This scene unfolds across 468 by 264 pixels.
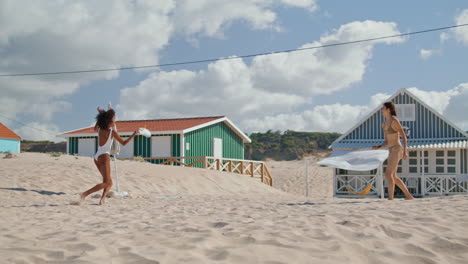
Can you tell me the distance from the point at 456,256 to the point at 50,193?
8.26 metres

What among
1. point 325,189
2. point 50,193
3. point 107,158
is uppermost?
point 107,158

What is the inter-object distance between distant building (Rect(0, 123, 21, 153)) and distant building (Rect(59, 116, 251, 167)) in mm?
6676

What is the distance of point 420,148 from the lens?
1702 centimetres

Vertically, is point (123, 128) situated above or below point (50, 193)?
above

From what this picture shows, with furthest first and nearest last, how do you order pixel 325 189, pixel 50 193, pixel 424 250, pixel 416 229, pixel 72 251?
pixel 325 189 < pixel 50 193 < pixel 416 229 < pixel 72 251 < pixel 424 250

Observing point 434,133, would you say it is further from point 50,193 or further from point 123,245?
point 123,245

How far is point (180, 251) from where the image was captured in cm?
323

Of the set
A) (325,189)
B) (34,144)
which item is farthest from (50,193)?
(34,144)

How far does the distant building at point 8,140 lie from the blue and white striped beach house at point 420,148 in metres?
23.2

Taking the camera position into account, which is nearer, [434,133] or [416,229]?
[416,229]

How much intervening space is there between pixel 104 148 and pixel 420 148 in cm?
1395

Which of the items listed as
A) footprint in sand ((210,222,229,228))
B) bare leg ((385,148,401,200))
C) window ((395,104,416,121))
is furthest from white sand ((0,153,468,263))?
window ((395,104,416,121))

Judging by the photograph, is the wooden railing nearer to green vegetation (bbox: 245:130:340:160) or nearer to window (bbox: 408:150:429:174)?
window (bbox: 408:150:429:174)

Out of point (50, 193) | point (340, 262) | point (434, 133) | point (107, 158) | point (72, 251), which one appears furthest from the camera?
point (434, 133)
